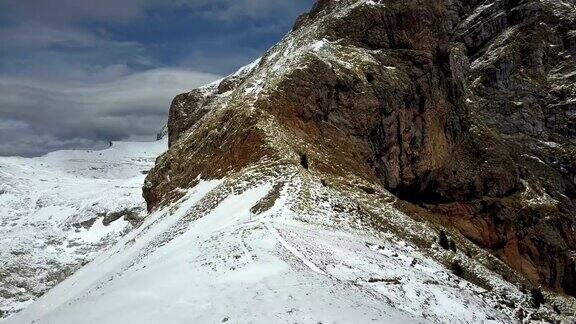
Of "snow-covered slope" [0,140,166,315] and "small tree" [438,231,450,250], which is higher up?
"small tree" [438,231,450,250]

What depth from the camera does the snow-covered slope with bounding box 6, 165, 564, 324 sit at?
63.6ft

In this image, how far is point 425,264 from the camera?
30734 millimetres

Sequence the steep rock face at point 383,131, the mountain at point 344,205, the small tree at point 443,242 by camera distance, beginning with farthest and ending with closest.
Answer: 1. the steep rock face at point 383,131
2. the small tree at point 443,242
3. the mountain at point 344,205

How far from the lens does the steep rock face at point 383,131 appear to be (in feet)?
155

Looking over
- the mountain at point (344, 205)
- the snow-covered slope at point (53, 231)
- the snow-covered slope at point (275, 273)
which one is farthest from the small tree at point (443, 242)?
the snow-covered slope at point (53, 231)

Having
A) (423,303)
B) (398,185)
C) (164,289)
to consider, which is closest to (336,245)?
(423,303)

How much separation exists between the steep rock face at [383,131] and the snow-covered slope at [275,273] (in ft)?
19.1

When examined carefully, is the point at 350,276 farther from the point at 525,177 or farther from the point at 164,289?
the point at 525,177

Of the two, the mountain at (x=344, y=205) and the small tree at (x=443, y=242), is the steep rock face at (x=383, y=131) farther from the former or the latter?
the small tree at (x=443, y=242)

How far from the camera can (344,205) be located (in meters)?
34.8

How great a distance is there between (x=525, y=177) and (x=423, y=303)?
56653mm

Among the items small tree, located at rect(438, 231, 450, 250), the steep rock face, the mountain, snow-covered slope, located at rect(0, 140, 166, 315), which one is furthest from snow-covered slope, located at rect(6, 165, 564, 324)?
snow-covered slope, located at rect(0, 140, 166, 315)

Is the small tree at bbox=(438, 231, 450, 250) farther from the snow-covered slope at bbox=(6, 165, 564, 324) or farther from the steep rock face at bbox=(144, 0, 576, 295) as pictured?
the steep rock face at bbox=(144, 0, 576, 295)

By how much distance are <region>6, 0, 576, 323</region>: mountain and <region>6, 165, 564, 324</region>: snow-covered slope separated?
0.12m
